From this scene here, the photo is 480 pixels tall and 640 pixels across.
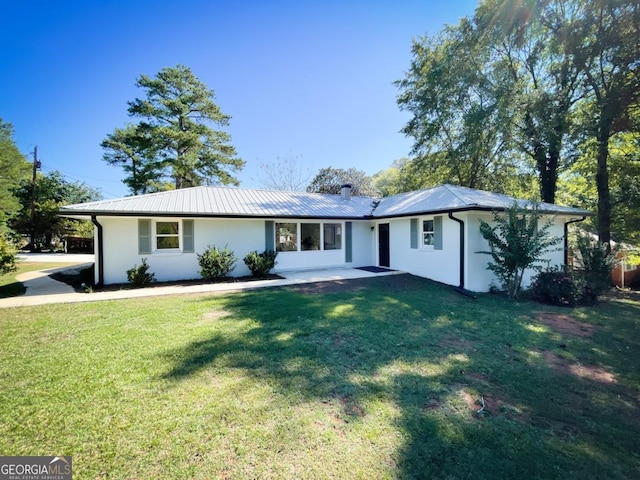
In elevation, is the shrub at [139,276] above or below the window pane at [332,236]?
below

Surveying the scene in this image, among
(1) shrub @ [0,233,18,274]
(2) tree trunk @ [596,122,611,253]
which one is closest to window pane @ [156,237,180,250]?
(1) shrub @ [0,233,18,274]

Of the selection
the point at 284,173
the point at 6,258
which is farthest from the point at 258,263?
the point at 284,173

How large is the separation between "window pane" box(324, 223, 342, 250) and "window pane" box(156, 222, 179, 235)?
6.15 metres

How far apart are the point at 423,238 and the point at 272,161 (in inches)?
695

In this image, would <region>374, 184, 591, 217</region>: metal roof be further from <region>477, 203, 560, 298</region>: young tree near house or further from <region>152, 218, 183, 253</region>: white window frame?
<region>152, 218, 183, 253</region>: white window frame

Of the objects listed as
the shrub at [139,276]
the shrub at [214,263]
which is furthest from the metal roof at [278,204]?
the shrub at [139,276]

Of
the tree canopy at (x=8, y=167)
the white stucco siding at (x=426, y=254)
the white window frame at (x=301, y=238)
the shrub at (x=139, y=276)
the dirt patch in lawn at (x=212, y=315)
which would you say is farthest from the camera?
the tree canopy at (x=8, y=167)

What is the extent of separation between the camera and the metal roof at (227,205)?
9.28 m

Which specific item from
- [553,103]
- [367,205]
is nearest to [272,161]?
[367,205]

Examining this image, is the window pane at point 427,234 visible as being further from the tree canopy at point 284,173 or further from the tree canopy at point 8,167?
the tree canopy at point 8,167

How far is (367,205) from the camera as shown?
15477mm

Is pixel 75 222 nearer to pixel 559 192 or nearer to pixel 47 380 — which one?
pixel 47 380

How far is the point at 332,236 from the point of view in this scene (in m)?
13.2

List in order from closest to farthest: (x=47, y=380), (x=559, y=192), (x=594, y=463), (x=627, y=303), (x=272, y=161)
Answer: (x=594, y=463), (x=47, y=380), (x=627, y=303), (x=559, y=192), (x=272, y=161)
